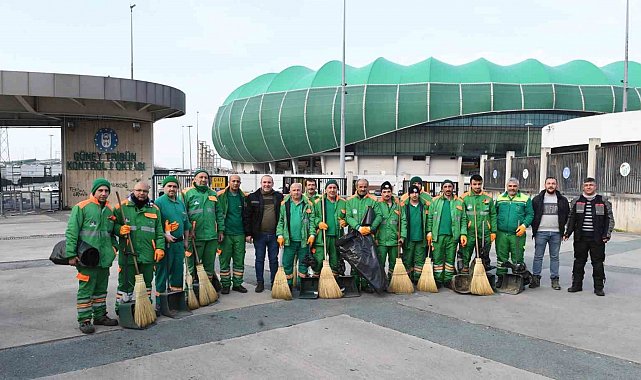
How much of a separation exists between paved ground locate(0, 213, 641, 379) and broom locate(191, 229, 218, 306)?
0.43 ft

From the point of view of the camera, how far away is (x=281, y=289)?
649cm

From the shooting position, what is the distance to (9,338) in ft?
16.1

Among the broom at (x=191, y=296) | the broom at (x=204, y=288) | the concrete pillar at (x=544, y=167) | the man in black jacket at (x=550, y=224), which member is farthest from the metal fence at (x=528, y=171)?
the broom at (x=191, y=296)

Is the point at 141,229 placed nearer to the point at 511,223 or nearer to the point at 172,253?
the point at 172,253

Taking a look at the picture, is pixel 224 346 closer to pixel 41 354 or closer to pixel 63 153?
pixel 41 354

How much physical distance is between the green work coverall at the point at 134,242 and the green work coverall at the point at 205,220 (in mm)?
838

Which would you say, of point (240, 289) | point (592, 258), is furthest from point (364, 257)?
point (592, 258)

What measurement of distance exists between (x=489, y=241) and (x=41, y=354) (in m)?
6.06

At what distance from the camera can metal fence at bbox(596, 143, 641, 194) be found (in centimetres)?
1441

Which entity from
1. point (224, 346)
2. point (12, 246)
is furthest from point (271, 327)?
point (12, 246)

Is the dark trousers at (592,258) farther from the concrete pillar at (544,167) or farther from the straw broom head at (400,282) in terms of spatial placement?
the concrete pillar at (544,167)

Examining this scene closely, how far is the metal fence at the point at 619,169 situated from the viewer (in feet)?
47.3

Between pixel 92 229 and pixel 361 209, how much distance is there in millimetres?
3565

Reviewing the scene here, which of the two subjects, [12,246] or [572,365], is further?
[12,246]
